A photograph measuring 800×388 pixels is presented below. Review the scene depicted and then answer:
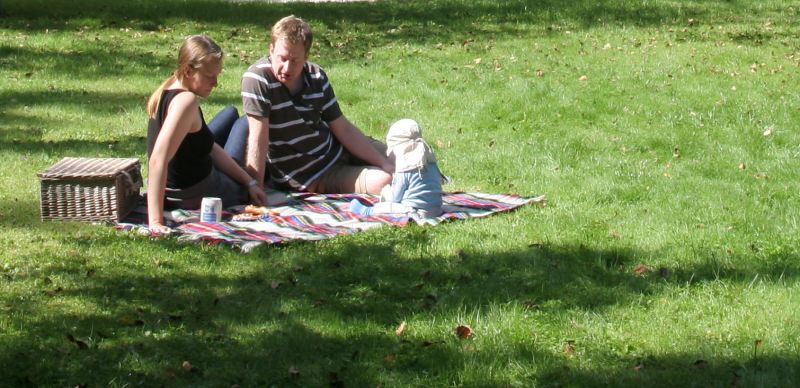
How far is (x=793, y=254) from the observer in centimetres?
629

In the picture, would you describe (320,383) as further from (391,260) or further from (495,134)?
(495,134)

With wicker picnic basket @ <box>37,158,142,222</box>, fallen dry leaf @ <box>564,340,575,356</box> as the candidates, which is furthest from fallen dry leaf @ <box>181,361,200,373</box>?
wicker picnic basket @ <box>37,158,142,222</box>

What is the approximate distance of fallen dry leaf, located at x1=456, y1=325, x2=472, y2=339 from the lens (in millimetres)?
5094

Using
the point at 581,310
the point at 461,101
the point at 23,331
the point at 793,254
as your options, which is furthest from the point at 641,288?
the point at 461,101

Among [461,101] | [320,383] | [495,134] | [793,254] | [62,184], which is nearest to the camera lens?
[320,383]

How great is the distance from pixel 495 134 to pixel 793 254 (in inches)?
169

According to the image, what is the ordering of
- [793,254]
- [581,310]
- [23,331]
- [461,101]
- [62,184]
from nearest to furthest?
[23,331] < [581,310] < [793,254] < [62,184] < [461,101]

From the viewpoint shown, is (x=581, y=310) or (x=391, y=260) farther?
(x=391, y=260)

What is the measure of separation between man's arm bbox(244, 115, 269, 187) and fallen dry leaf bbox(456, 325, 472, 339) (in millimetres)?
2819

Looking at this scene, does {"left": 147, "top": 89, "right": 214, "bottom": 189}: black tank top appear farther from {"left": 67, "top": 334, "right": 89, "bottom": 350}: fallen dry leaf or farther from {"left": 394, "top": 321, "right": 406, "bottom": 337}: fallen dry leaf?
{"left": 394, "top": 321, "right": 406, "bottom": 337}: fallen dry leaf

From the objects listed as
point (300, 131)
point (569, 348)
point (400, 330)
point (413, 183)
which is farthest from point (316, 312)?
point (300, 131)

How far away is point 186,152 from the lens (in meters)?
7.21

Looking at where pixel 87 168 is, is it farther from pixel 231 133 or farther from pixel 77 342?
pixel 77 342

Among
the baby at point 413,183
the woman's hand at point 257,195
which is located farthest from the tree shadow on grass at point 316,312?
the woman's hand at point 257,195
